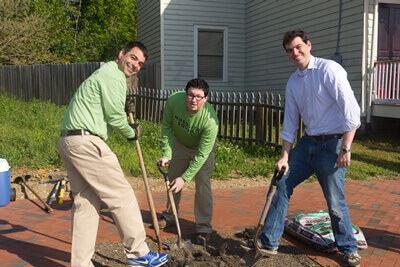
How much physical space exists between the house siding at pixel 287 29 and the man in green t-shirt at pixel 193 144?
24.9 feet

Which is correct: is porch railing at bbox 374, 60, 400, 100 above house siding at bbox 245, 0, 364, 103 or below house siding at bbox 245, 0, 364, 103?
below

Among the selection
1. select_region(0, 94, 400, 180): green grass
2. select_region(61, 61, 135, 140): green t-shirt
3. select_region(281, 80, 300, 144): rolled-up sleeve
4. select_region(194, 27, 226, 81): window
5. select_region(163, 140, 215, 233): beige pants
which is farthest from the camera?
select_region(194, 27, 226, 81): window

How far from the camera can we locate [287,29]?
14.2 meters

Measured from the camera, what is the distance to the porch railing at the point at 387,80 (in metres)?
10.6

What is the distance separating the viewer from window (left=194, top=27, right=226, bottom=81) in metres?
16.2

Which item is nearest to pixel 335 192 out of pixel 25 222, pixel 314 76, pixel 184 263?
pixel 314 76

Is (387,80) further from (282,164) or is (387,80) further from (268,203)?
(268,203)

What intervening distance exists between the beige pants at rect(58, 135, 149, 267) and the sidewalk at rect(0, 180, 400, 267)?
53cm

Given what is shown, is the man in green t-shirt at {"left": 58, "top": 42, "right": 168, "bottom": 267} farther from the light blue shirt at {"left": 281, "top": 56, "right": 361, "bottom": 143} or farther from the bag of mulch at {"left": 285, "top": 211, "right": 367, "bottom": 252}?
the bag of mulch at {"left": 285, "top": 211, "right": 367, "bottom": 252}

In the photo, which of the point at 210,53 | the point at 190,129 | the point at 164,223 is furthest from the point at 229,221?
the point at 210,53

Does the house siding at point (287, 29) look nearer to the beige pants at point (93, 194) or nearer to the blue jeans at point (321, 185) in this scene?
the blue jeans at point (321, 185)

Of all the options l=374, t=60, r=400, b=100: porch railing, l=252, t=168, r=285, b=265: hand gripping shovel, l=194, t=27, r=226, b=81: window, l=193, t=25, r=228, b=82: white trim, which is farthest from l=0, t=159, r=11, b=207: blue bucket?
l=194, t=27, r=226, b=81: window

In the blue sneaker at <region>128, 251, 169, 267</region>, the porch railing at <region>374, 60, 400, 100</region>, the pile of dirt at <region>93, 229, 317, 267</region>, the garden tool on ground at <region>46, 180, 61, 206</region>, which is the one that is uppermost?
the porch railing at <region>374, 60, 400, 100</region>

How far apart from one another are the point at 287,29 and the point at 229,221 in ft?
32.7
